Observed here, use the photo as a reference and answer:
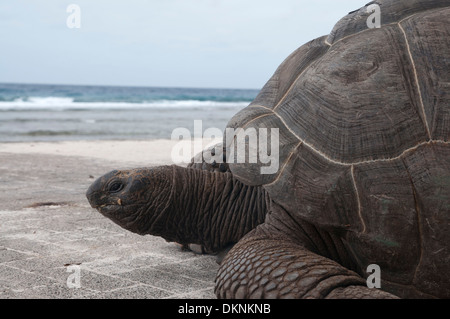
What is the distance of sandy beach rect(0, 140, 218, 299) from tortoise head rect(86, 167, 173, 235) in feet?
1.07

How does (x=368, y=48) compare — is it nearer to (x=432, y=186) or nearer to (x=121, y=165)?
(x=432, y=186)

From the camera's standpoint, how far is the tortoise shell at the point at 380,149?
7.58ft

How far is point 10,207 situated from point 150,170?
2.55 m

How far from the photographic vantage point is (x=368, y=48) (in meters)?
2.59

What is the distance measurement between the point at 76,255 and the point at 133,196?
0.73 metres

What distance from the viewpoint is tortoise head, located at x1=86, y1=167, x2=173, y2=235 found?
10.2 ft

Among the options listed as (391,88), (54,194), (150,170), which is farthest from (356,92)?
(54,194)

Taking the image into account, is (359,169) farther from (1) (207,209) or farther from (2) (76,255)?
(2) (76,255)

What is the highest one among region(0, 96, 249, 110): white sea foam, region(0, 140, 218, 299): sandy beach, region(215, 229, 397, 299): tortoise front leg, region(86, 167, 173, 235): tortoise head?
region(0, 96, 249, 110): white sea foam

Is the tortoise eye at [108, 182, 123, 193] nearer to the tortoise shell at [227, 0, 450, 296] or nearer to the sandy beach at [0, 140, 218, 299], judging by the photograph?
the sandy beach at [0, 140, 218, 299]

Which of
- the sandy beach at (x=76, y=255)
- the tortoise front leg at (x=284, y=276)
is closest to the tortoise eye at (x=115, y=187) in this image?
the sandy beach at (x=76, y=255)

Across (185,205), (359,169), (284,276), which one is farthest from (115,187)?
(359,169)

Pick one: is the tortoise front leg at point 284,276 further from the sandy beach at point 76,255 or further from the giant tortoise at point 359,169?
the sandy beach at point 76,255

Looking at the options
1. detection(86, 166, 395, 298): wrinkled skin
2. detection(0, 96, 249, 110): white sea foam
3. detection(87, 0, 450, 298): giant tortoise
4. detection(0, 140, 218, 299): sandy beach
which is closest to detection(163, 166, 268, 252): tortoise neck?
detection(86, 166, 395, 298): wrinkled skin
